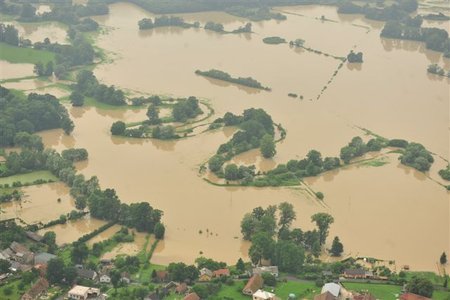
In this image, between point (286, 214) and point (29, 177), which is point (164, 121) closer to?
point (29, 177)

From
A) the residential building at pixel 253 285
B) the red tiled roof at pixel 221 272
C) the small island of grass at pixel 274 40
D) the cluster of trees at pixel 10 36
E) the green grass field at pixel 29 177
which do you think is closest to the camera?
the residential building at pixel 253 285

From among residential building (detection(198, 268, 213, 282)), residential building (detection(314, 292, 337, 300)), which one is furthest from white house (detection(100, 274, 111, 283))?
residential building (detection(314, 292, 337, 300))

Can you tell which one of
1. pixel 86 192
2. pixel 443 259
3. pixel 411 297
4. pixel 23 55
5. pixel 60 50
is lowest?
pixel 23 55

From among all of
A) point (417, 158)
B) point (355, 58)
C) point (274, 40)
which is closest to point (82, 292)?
point (417, 158)

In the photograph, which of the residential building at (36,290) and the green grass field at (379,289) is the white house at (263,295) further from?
the residential building at (36,290)

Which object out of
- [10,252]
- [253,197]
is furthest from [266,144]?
[10,252]

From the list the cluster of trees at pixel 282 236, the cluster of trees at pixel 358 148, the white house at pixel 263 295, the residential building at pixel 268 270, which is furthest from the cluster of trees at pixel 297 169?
the white house at pixel 263 295
